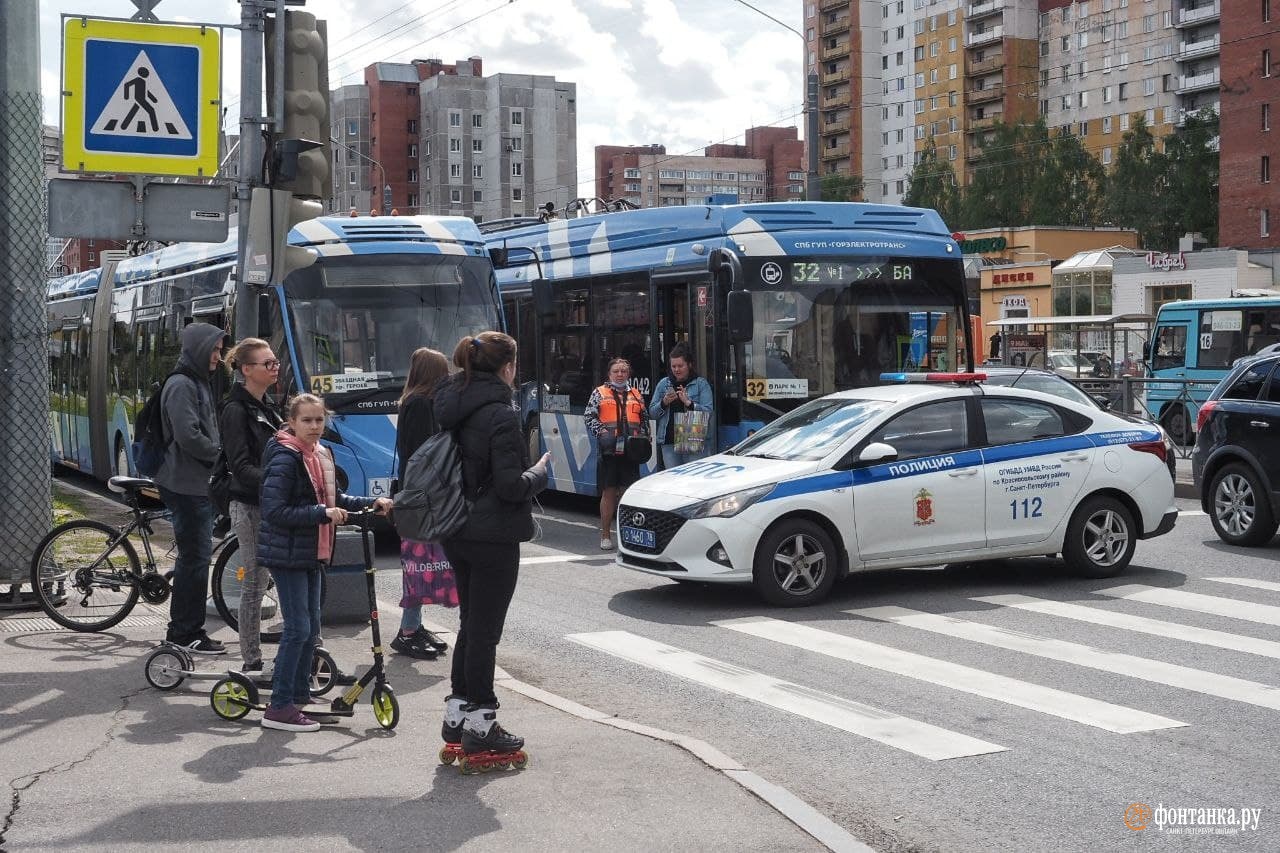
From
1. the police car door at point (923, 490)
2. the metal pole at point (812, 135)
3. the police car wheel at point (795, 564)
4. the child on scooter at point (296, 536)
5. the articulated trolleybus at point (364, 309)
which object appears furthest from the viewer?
the metal pole at point (812, 135)

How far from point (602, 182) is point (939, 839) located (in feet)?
564

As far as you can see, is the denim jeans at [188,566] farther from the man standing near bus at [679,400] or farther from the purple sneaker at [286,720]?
the man standing near bus at [679,400]

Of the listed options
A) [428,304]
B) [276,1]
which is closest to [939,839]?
[276,1]

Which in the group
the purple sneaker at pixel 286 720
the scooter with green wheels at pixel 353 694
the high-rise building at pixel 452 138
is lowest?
the purple sneaker at pixel 286 720

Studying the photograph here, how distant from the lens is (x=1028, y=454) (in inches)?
461

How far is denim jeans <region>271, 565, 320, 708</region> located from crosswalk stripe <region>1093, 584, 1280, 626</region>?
644cm

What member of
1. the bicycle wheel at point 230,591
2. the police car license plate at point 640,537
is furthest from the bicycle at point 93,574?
the police car license plate at point 640,537

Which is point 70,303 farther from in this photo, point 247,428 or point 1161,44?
point 1161,44

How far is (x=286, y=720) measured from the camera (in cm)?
684

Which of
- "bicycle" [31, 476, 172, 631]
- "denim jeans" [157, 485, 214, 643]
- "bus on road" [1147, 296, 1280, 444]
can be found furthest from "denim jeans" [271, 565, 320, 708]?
"bus on road" [1147, 296, 1280, 444]

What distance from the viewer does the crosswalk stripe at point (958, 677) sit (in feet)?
24.6

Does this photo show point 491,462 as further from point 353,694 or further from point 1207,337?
point 1207,337

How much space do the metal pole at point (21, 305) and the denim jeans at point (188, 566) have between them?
226 cm

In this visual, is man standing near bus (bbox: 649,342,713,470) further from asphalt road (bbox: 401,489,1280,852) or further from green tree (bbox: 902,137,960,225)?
green tree (bbox: 902,137,960,225)
